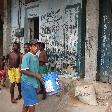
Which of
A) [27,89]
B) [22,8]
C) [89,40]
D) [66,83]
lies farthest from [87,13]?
[22,8]

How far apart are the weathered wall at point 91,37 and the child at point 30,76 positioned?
325 cm

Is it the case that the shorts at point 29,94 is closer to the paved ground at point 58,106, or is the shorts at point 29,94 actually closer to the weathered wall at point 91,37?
the paved ground at point 58,106

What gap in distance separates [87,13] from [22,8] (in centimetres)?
533

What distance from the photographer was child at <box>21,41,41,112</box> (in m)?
7.01

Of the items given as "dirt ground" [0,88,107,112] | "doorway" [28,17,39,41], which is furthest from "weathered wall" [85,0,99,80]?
"doorway" [28,17,39,41]

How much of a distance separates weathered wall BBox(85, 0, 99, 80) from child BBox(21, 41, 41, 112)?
10.7 ft

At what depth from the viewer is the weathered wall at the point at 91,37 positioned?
10.0 meters

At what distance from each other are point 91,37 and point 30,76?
139 inches

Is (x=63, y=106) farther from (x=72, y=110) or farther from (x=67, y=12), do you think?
(x=67, y=12)

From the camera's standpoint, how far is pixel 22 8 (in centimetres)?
1506

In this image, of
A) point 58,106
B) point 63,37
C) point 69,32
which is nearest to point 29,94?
point 58,106

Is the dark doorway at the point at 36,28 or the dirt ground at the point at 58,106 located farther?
the dark doorway at the point at 36,28

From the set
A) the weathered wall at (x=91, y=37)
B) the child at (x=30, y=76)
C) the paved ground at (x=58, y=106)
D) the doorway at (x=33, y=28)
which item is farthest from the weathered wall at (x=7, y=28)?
the child at (x=30, y=76)

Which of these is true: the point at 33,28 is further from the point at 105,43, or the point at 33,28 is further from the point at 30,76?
the point at 30,76
